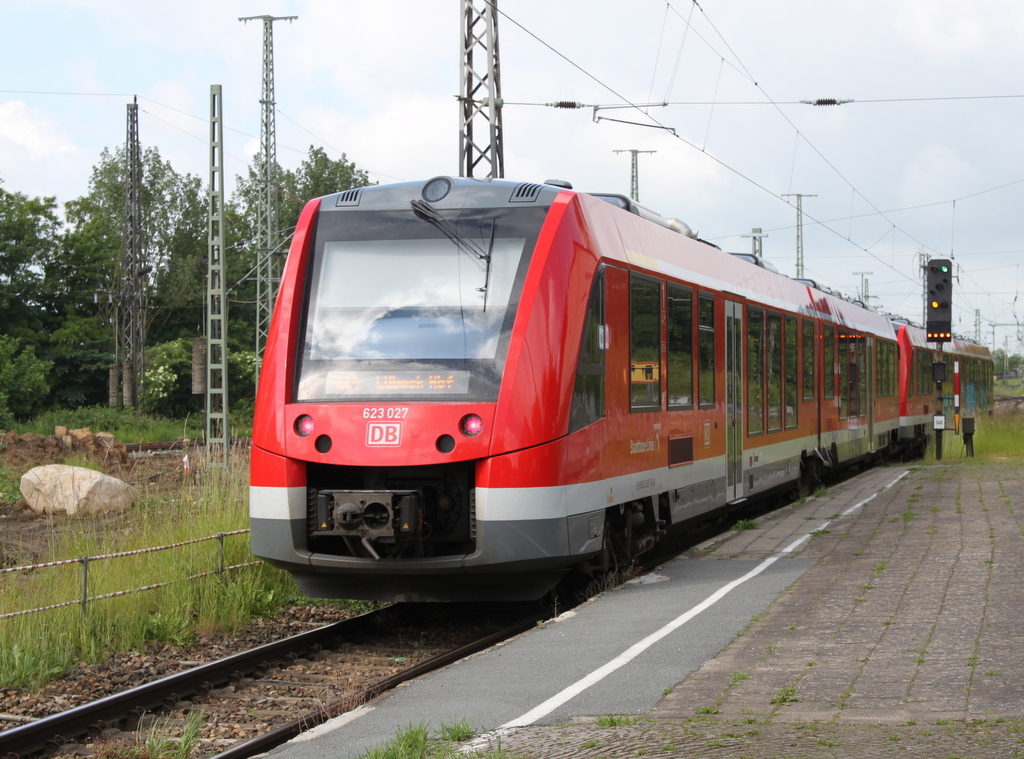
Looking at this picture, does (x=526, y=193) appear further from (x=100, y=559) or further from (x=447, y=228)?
(x=100, y=559)

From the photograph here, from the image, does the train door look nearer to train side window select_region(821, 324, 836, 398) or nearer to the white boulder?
train side window select_region(821, 324, 836, 398)

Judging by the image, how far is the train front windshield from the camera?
8195 millimetres

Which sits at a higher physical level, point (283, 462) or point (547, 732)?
point (283, 462)

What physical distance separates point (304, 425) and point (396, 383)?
2.36 feet

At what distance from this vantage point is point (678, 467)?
10.8 metres

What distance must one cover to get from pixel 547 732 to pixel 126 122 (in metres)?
37.4

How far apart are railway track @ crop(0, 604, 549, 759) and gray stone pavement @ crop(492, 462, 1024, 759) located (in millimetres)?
1839

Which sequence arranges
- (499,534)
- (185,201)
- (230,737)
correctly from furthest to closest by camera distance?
(185,201) → (499,534) → (230,737)

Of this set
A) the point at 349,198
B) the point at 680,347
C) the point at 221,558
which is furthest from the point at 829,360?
the point at 221,558

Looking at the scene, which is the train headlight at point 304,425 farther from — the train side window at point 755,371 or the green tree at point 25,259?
the green tree at point 25,259

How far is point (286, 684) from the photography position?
721 centimetres

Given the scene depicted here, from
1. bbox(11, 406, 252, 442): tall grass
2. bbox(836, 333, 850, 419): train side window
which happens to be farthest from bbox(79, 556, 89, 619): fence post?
bbox(11, 406, 252, 442): tall grass

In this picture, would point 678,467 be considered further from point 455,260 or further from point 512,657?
point 512,657

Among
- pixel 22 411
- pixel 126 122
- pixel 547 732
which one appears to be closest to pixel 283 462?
pixel 547 732
